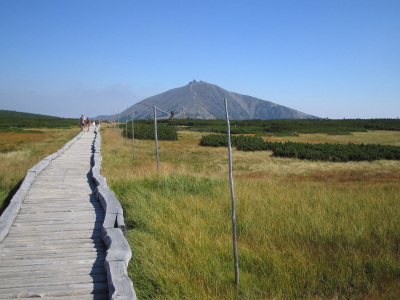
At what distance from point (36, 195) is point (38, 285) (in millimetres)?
4069

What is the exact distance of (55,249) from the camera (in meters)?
4.29

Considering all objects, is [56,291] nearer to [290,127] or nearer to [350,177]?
[350,177]

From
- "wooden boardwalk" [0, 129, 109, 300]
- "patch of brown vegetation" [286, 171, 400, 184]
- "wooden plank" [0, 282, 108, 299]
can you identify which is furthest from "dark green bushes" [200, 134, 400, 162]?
"wooden plank" [0, 282, 108, 299]

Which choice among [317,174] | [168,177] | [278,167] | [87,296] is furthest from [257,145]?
[87,296]

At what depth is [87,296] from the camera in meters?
3.25

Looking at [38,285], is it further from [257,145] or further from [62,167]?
[257,145]

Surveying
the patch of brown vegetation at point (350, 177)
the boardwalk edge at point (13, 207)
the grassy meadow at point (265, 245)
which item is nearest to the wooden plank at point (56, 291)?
the grassy meadow at point (265, 245)

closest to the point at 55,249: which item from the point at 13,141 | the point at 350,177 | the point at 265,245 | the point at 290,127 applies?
the point at 265,245

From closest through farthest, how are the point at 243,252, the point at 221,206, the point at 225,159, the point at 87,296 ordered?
the point at 87,296 → the point at 243,252 → the point at 221,206 → the point at 225,159

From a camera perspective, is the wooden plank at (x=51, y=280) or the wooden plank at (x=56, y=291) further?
the wooden plank at (x=51, y=280)

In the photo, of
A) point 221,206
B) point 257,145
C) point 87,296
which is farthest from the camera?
point 257,145

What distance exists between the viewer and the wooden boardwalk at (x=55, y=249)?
335cm

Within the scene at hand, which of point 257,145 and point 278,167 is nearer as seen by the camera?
point 278,167

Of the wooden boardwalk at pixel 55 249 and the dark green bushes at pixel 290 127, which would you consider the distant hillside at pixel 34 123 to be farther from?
the wooden boardwalk at pixel 55 249
